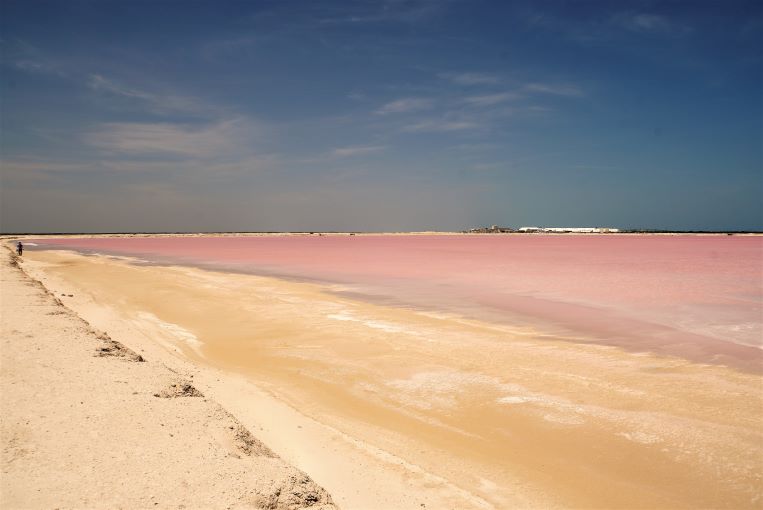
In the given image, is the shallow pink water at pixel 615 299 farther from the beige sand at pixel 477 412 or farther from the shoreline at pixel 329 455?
the shoreline at pixel 329 455

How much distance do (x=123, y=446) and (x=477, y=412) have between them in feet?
11.7

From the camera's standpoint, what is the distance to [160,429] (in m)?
3.93

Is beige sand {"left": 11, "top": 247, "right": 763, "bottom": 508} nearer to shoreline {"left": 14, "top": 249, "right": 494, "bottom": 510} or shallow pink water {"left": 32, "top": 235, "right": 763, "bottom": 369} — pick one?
shoreline {"left": 14, "top": 249, "right": 494, "bottom": 510}

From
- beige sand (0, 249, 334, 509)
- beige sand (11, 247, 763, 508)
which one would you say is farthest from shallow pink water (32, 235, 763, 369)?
beige sand (0, 249, 334, 509)

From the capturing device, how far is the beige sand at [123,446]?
3016 mm

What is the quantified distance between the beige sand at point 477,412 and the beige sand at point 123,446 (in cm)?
56

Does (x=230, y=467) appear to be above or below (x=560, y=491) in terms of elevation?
above

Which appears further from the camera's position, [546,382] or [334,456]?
[546,382]

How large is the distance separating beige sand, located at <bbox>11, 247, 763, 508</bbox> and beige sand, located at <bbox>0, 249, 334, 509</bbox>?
1.84 feet

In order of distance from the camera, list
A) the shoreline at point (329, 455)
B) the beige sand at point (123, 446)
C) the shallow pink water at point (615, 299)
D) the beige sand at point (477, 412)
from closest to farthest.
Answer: the beige sand at point (123, 446)
the shoreline at point (329, 455)
the beige sand at point (477, 412)
the shallow pink water at point (615, 299)

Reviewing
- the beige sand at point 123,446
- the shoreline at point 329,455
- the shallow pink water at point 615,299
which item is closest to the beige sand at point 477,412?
the shoreline at point 329,455

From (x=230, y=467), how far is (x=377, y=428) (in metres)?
1.92

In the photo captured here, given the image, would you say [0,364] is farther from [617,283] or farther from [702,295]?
[617,283]

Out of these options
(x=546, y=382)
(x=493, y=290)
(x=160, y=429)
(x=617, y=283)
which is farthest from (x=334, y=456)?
(x=617, y=283)
